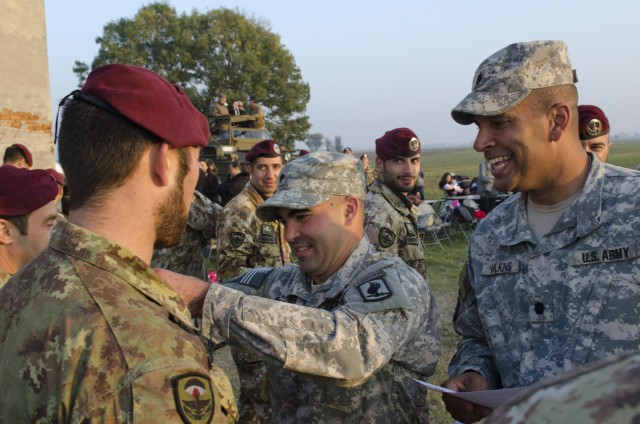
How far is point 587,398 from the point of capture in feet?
1.83

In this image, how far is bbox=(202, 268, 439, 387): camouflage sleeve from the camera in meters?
1.97

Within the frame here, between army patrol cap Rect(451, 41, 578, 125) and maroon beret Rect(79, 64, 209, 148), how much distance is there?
3.99ft

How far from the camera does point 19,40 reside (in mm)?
9188

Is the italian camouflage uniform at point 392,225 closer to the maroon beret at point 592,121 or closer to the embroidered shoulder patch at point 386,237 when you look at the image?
the embroidered shoulder patch at point 386,237

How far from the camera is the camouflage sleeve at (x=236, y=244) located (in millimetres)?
5074

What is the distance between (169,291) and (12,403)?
0.45m

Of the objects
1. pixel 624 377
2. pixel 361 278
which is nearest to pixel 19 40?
pixel 361 278

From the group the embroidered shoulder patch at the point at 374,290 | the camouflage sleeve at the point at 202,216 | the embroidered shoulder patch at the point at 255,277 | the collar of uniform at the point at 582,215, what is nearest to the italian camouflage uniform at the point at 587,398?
the embroidered shoulder patch at the point at 374,290

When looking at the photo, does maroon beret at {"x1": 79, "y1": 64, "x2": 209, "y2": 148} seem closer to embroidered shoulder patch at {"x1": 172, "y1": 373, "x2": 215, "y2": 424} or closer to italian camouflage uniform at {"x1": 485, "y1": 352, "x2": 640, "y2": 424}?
embroidered shoulder patch at {"x1": 172, "y1": 373, "x2": 215, "y2": 424}

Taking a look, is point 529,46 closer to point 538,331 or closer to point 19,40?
point 538,331

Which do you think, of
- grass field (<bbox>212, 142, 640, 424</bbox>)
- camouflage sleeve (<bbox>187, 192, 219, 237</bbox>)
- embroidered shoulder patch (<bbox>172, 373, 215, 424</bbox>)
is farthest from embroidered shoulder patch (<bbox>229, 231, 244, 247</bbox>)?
embroidered shoulder patch (<bbox>172, 373, 215, 424</bbox>)

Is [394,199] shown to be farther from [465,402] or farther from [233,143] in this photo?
[233,143]

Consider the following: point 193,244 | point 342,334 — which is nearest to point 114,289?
point 342,334

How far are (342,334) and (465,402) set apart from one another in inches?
21.2
